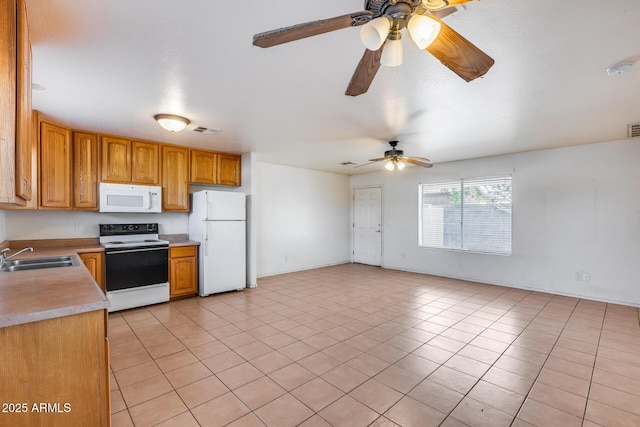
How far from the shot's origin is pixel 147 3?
58.8 inches

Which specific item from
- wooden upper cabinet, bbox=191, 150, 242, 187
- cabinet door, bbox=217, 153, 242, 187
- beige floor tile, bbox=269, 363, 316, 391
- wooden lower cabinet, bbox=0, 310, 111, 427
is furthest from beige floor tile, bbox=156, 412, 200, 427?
cabinet door, bbox=217, 153, 242, 187

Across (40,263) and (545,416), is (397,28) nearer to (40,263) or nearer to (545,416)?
(545,416)

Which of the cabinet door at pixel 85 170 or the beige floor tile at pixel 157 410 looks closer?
the beige floor tile at pixel 157 410

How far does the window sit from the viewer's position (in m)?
5.23

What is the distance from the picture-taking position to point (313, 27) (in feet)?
3.79

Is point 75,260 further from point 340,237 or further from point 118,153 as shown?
point 340,237

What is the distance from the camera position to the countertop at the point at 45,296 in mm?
1207

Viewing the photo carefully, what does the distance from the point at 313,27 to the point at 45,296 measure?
5.90 ft

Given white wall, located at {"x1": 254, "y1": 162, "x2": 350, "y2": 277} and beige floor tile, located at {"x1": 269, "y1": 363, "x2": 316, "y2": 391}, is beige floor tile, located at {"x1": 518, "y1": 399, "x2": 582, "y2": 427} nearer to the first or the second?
beige floor tile, located at {"x1": 269, "y1": 363, "x2": 316, "y2": 391}

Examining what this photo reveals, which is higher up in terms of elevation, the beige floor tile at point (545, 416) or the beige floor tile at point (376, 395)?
the beige floor tile at point (376, 395)

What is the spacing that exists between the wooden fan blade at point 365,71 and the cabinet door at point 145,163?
370 centimetres

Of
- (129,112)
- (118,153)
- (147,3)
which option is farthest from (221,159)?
(147,3)

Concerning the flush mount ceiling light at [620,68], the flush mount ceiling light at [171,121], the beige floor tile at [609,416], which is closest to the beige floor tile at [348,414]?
the beige floor tile at [609,416]

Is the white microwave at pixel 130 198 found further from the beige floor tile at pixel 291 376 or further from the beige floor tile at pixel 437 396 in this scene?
the beige floor tile at pixel 437 396
